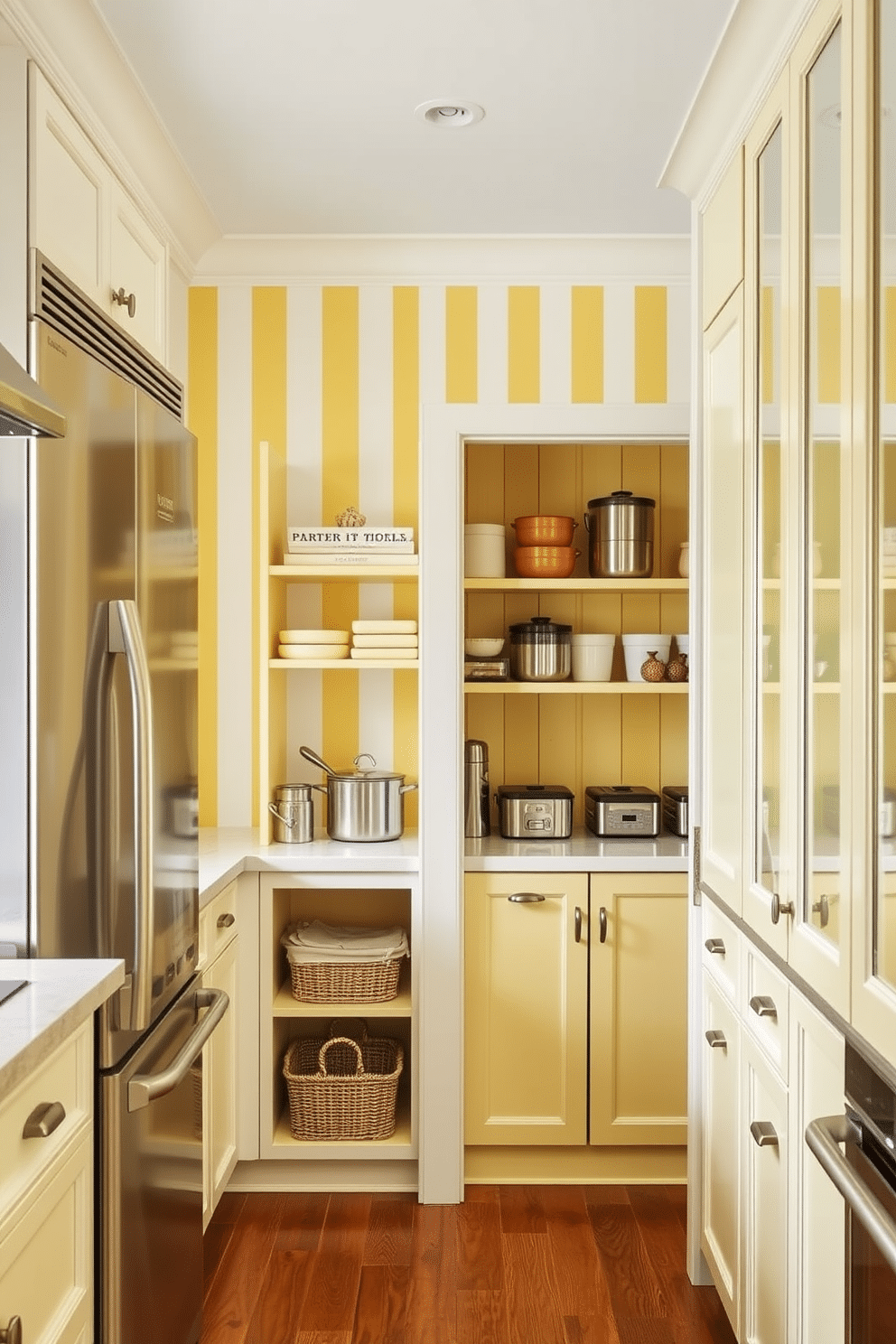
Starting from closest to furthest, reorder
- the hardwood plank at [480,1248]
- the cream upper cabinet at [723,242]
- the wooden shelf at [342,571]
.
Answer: the cream upper cabinet at [723,242]
the hardwood plank at [480,1248]
the wooden shelf at [342,571]

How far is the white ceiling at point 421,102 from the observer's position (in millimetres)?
2205

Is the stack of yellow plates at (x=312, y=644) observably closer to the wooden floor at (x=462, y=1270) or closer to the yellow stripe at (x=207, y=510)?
the yellow stripe at (x=207, y=510)

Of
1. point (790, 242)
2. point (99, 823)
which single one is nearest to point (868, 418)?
point (790, 242)

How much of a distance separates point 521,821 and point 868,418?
79.2 inches

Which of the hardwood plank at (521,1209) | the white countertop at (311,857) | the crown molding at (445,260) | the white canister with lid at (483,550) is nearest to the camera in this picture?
the hardwood plank at (521,1209)

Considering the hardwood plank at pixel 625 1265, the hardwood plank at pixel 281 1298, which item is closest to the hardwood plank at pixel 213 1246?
the hardwood plank at pixel 281 1298

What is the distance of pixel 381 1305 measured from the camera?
2479mm

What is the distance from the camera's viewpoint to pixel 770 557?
1.94 metres

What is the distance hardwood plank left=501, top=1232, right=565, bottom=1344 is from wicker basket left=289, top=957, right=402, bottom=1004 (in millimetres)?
704

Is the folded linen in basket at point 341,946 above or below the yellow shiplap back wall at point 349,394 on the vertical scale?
below

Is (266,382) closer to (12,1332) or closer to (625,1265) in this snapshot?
(625,1265)

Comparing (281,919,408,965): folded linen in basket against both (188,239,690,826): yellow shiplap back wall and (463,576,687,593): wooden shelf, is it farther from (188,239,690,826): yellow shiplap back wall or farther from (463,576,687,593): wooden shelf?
(463,576,687,593): wooden shelf

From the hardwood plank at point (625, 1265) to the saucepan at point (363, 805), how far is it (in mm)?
1134

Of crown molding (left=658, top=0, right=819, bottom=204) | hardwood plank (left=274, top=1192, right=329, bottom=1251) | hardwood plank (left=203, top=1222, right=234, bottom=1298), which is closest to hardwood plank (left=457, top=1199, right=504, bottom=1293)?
hardwood plank (left=274, top=1192, right=329, bottom=1251)
